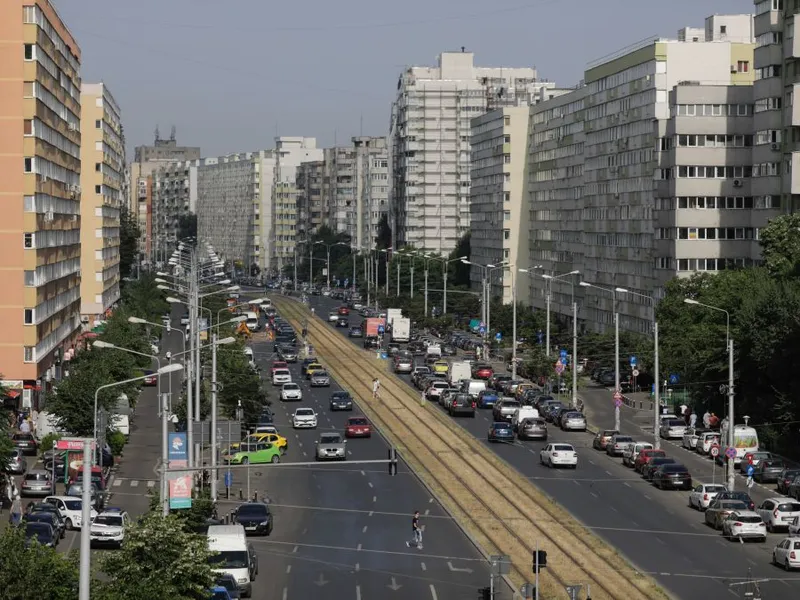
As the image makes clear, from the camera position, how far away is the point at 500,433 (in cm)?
8319

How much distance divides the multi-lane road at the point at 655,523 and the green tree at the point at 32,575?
1777 centimetres

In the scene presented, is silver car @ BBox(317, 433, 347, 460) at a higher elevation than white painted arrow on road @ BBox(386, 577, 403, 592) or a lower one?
lower

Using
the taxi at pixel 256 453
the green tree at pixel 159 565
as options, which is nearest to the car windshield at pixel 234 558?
the green tree at pixel 159 565

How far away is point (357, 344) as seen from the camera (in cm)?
14512

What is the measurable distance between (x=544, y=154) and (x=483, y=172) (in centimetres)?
2256

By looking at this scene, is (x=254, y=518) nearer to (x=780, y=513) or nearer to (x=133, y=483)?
(x=133, y=483)

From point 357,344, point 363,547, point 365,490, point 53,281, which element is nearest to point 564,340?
point 357,344

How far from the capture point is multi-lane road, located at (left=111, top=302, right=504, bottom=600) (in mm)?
47781

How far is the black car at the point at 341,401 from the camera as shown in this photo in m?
97.5

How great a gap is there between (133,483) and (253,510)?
1452 centimetres

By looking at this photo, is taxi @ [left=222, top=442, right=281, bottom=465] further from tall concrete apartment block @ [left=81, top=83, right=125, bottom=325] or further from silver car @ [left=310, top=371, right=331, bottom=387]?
tall concrete apartment block @ [left=81, top=83, right=125, bottom=325]

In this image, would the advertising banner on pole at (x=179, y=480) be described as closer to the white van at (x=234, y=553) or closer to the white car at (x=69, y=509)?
the white van at (x=234, y=553)

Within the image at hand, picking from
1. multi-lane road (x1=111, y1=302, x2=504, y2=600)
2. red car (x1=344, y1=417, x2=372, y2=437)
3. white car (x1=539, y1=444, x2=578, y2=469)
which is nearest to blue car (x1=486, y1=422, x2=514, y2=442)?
multi-lane road (x1=111, y1=302, x2=504, y2=600)

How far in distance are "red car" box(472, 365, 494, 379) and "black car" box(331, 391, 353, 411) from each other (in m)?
16.9
